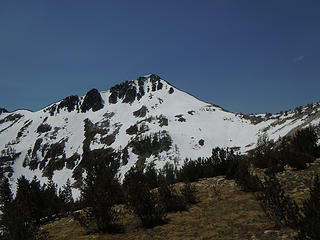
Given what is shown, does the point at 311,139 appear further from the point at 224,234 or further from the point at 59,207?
the point at 59,207

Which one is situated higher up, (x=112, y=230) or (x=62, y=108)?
(x=62, y=108)

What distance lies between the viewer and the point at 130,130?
395ft

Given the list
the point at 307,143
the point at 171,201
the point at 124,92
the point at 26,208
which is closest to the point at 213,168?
the point at 171,201

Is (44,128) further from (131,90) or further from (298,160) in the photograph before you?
(298,160)

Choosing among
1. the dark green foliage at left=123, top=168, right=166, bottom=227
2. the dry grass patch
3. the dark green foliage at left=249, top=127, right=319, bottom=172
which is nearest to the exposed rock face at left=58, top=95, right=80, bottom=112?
the dark green foliage at left=249, top=127, right=319, bottom=172

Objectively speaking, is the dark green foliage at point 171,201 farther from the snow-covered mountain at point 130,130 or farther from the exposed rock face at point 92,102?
the exposed rock face at point 92,102

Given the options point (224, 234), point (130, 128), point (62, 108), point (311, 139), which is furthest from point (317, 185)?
point (62, 108)

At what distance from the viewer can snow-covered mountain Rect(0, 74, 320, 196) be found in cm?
8834

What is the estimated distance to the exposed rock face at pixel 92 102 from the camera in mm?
170625

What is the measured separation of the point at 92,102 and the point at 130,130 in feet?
237

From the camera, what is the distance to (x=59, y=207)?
10.1 metres

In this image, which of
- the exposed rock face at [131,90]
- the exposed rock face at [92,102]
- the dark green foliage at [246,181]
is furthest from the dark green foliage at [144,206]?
the exposed rock face at [92,102]

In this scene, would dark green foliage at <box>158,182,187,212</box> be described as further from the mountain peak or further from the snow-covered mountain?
the mountain peak

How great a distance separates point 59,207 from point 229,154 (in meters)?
9.54
